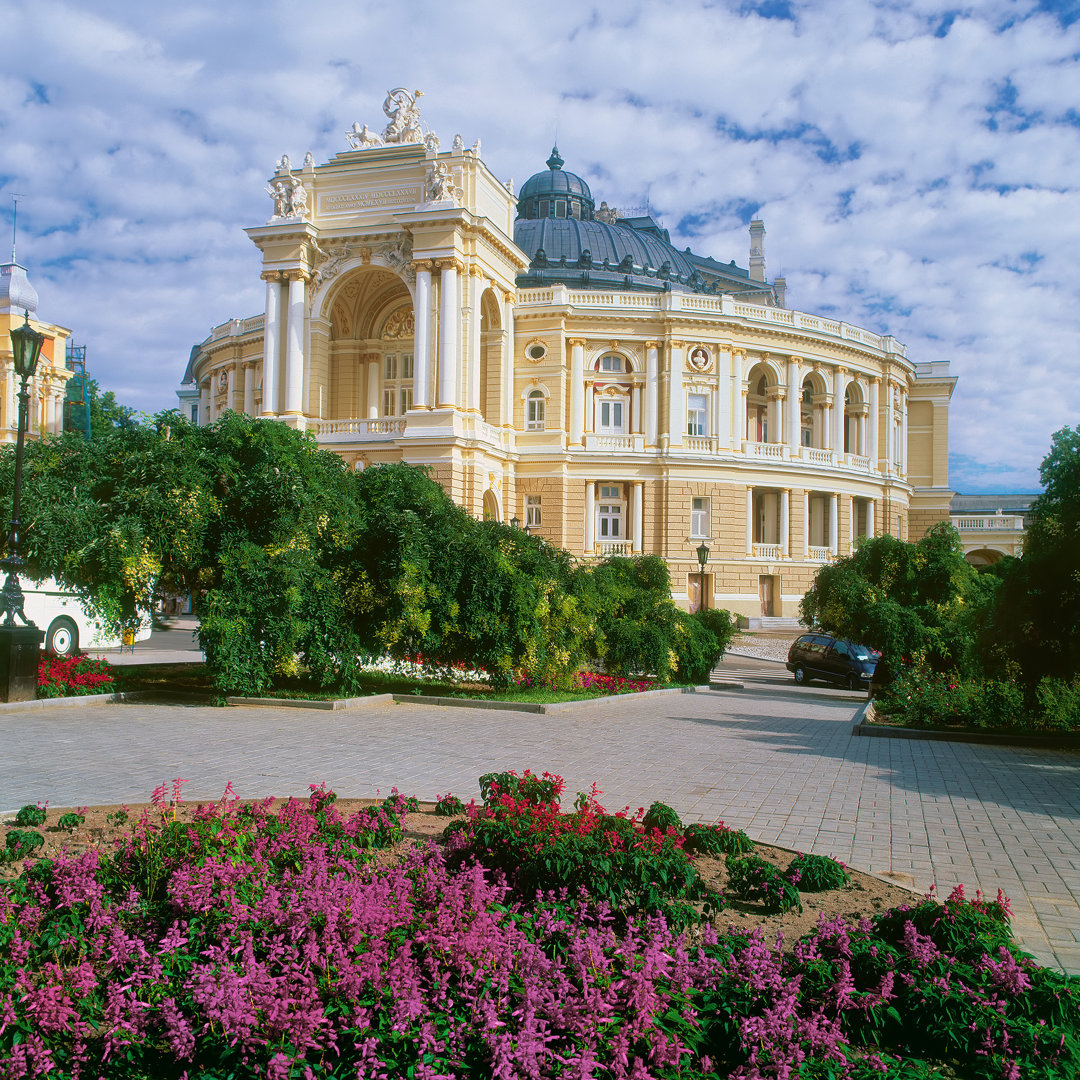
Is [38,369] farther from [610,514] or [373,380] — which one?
[610,514]

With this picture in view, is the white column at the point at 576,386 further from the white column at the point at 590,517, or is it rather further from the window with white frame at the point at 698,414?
the window with white frame at the point at 698,414

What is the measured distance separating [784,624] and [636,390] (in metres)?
→ 13.4

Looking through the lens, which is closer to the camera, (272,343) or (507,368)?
(272,343)

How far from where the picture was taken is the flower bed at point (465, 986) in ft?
12.4

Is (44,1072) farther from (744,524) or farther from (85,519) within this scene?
(744,524)

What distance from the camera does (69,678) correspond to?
606 inches

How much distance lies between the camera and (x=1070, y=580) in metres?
13.6

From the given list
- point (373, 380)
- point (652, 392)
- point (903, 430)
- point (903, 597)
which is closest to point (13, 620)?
point (903, 597)

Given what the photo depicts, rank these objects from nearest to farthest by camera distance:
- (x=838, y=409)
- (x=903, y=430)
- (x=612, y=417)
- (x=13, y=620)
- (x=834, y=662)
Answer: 1. (x=13, y=620)
2. (x=834, y=662)
3. (x=612, y=417)
4. (x=838, y=409)
5. (x=903, y=430)

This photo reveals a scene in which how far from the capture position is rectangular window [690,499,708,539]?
46.2 meters

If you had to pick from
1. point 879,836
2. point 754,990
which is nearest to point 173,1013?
point 754,990

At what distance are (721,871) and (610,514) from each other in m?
40.8

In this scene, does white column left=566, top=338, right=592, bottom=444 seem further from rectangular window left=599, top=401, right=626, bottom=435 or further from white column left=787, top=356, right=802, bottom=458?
white column left=787, top=356, right=802, bottom=458

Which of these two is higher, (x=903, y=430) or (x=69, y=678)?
(x=903, y=430)
